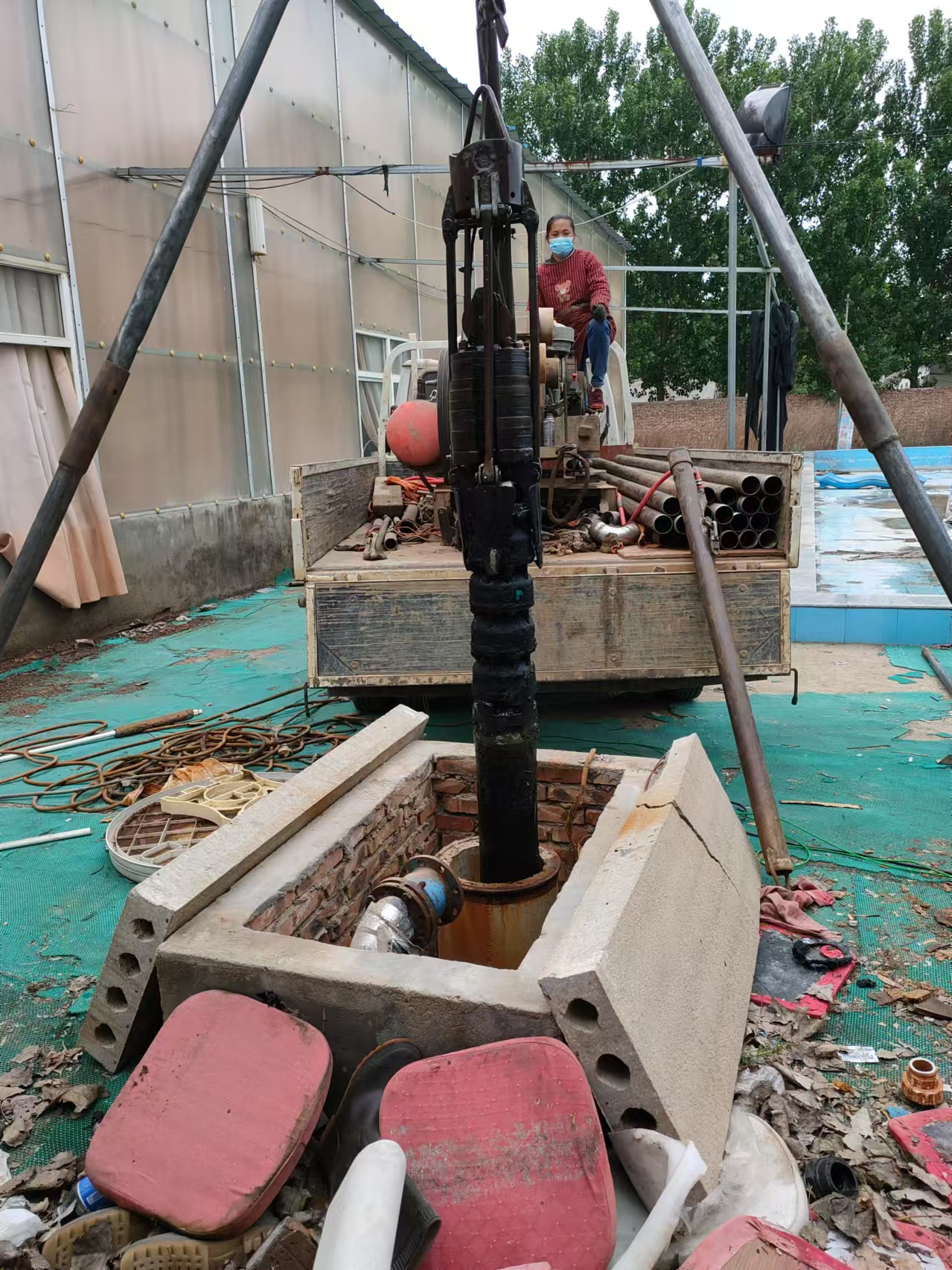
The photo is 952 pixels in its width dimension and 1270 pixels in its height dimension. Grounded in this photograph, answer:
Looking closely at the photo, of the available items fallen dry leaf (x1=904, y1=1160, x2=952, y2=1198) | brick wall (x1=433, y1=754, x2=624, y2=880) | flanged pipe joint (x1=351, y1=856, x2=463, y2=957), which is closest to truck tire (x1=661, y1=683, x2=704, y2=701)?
brick wall (x1=433, y1=754, x2=624, y2=880)

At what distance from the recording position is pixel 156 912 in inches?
95.3

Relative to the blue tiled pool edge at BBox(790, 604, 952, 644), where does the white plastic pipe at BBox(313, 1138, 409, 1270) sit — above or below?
above

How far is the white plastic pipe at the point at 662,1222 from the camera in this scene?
180cm

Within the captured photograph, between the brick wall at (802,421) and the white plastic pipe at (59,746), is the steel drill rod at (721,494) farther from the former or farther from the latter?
the brick wall at (802,421)

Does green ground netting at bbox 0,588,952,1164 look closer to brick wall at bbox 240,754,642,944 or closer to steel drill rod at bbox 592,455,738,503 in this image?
brick wall at bbox 240,754,642,944

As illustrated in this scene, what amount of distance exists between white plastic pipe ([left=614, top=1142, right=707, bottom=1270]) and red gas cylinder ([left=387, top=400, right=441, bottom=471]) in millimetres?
4322

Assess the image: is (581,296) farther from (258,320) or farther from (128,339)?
(258,320)

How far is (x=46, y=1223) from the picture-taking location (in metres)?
2.10

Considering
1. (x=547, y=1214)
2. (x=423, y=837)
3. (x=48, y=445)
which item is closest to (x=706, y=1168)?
(x=547, y=1214)

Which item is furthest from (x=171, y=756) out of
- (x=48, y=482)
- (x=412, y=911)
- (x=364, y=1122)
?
(x=48, y=482)

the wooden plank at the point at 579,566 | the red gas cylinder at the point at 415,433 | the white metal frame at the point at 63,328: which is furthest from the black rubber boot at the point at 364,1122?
the white metal frame at the point at 63,328

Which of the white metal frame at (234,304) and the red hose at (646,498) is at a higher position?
the white metal frame at (234,304)

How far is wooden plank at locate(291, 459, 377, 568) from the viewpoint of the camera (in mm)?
4984

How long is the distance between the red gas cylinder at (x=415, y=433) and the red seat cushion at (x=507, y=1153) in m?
4.09
